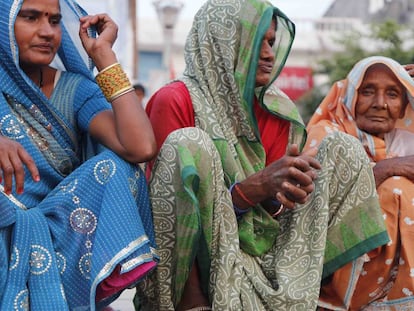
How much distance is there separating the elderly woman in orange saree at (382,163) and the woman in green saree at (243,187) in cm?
22

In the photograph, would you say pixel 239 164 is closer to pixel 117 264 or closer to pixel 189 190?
pixel 189 190

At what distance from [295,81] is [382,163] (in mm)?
24895

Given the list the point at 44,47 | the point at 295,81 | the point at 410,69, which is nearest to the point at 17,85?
the point at 44,47

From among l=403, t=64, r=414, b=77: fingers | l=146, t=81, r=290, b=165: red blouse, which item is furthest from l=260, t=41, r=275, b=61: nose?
l=403, t=64, r=414, b=77: fingers

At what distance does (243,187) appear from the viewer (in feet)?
11.2

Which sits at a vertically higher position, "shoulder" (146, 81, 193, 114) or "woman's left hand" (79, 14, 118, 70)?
"woman's left hand" (79, 14, 118, 70)

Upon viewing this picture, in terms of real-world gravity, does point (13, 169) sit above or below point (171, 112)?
below

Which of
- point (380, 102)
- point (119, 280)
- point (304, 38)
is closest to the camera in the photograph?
point (119, 280)

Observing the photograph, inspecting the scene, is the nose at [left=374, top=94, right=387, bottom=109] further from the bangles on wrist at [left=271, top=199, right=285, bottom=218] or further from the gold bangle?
the gold bangle

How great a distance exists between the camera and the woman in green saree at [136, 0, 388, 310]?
328cm

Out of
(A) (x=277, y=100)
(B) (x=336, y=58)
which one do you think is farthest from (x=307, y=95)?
(A) (x=277, y=100)

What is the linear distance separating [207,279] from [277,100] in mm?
948

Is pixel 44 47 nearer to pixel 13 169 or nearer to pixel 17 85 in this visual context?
pixel 17 85

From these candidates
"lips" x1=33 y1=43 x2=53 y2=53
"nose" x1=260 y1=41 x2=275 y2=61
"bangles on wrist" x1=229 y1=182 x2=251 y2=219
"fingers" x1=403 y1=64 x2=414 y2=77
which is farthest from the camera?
"fingers" x1=403 y1=64 x2=414 y2=77
